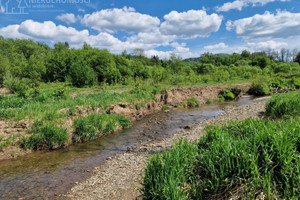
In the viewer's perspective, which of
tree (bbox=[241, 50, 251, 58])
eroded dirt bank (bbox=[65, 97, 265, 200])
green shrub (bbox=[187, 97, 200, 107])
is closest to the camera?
eroded dirt bank (bbox=[65, 97, 265, 200])

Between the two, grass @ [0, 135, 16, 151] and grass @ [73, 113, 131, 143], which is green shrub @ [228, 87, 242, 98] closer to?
grass @ [73, 113, 131, 143]

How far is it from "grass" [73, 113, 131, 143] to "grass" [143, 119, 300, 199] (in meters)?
7.17

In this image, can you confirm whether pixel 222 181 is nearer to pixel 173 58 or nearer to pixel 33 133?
pixel 33 133

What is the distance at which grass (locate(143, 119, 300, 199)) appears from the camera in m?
3.10

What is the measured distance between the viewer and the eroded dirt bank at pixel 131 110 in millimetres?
8102

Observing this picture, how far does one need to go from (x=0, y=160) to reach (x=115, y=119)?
6.41 meters

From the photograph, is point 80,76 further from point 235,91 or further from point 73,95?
point 235,91

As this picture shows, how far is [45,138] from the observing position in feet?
28.5

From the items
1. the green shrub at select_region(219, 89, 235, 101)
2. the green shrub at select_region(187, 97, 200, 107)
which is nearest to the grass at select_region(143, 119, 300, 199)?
the green shrub at select_region(187, 97, 200, 107)

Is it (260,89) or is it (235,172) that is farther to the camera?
(260,89)

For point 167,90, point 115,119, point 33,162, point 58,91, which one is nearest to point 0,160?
Answer: point 33,162

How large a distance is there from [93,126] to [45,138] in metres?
2.56

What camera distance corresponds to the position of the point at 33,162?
24.7 feet

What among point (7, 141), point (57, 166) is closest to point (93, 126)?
point (57, 166)
